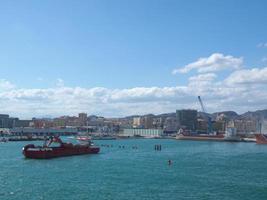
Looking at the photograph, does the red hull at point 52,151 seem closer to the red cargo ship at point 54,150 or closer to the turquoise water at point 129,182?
the red cargo ship at point 54,150

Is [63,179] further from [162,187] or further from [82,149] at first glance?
[82,149]

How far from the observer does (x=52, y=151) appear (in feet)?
253

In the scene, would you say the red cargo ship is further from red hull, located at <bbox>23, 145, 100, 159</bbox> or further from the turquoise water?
the turquoise water

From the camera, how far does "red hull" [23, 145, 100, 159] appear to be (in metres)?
74.1

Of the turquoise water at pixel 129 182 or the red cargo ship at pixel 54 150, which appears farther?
the red cargo ship at pixel 54 150

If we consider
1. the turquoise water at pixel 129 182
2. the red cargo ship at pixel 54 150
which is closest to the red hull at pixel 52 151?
the red cargo ship at pixel 54 150

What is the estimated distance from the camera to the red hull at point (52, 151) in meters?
74.1

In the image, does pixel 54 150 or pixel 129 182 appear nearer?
pixel 129 182

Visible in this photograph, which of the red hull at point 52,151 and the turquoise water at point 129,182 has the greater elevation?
the red hull at point 52,151

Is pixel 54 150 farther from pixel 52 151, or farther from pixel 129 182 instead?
pixel 129 182

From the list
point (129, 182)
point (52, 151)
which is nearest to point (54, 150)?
point (52, 151)

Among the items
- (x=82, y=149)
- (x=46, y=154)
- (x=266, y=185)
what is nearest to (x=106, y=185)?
(x=266, y=185)

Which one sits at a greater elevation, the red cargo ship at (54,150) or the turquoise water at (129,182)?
the red cargo ship at (54,150)

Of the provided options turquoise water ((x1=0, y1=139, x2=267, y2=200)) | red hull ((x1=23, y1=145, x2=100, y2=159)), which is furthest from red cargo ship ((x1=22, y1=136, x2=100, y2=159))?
turquoise water ((x1=0, y1=139, x2=267, y2=200))
